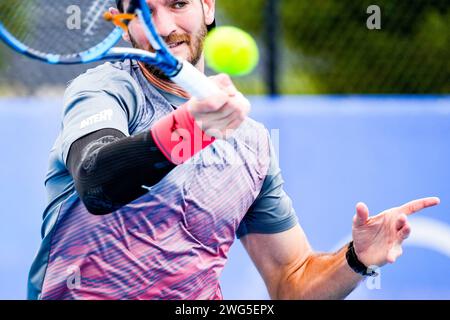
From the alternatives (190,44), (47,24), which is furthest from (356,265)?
(47,24)

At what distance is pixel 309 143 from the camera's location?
483cm

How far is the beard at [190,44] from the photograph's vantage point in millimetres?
2580

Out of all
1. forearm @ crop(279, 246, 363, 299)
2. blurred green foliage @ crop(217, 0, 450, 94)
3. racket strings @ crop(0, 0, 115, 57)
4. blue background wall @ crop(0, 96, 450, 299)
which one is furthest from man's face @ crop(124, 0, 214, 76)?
blurred green foliage @ crop(217, 0, 450, 94)

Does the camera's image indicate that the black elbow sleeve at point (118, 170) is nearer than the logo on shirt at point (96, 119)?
Yes

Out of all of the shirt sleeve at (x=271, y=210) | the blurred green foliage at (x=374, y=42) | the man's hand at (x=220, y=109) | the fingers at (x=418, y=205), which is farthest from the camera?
the blurred green foliage at (x=374, y=42)

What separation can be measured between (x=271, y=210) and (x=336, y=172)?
2016 millimetres

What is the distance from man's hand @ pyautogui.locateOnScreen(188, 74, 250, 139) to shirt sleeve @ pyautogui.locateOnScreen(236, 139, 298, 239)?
71 cm

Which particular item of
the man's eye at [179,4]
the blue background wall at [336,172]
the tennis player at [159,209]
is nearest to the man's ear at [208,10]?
the tennis player at [159,209]

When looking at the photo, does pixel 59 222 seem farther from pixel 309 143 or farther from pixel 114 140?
pixel 309 143

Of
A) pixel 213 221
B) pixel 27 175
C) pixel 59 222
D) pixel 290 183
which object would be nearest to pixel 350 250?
pixel 213 221

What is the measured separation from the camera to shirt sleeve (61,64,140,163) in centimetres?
223

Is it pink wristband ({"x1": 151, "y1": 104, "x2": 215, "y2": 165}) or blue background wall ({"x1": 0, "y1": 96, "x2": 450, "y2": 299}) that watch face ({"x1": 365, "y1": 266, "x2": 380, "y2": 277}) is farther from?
blue background wall ({"x1": 0, "y1": 96, "x2": 450, "y2": 299})

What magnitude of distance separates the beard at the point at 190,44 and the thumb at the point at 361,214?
628mm

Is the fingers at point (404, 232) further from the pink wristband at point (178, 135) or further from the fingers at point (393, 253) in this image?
the pink wristband at point (178, 135)
